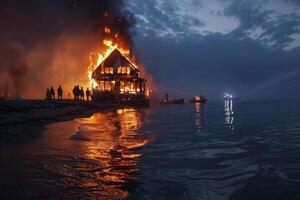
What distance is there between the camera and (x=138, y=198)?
6805 mm

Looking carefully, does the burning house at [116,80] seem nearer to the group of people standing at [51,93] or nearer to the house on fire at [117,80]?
the house on fire at [117,80]

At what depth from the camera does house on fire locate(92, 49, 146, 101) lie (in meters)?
77.8

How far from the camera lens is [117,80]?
79125 millimetres

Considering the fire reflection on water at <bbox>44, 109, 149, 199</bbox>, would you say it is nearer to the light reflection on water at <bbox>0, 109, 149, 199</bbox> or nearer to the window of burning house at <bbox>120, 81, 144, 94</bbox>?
the light reflection on water at <bbox>0, 109, 149, 199</bbox>

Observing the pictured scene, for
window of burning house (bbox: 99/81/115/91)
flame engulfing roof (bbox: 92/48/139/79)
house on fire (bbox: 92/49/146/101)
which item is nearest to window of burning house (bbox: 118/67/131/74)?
house on fire (bbox: 92/49/146/101)

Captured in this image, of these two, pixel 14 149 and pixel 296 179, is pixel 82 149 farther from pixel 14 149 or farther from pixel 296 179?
pixel 296 179

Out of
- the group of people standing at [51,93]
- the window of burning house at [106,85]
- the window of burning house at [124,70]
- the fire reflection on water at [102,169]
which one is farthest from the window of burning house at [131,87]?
the fire reflection on water at [102,169]

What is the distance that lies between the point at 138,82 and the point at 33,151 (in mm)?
68780

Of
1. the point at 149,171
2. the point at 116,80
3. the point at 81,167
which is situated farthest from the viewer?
the point at 116,80

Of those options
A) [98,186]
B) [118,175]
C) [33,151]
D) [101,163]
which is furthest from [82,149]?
[98,186]

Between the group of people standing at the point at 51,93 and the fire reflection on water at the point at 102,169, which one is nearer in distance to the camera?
the fire reflection on water at the point at 102,169

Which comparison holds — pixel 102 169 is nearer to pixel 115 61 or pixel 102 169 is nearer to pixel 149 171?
pixel 149 171

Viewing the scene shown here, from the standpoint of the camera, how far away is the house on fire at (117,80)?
77750mm

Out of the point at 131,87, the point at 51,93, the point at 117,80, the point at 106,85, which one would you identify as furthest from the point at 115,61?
the point at 51,93
